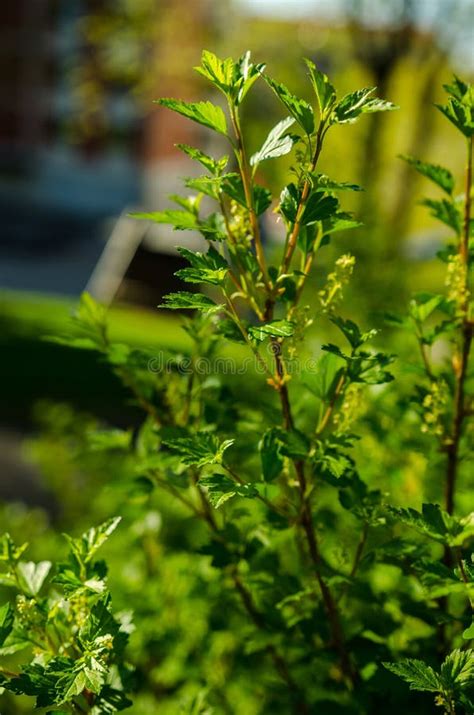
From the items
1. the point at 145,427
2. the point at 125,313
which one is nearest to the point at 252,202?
the point at 145,427

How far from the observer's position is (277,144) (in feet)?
3.54

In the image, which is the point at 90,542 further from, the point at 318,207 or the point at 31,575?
the point at 318,207

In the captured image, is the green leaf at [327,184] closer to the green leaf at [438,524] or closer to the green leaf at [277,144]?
the green leaf at [277,144]

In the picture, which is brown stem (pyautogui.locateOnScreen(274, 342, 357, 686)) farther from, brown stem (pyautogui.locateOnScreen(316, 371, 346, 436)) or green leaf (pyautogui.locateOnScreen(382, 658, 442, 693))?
green leaf (pyautogui.locateOnScreen(382, 658, 442, 693))

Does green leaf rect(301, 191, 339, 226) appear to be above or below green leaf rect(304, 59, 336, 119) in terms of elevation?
below

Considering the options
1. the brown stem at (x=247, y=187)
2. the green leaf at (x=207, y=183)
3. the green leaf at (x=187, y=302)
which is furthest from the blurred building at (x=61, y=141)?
the green leaf at (x=187, y=302)

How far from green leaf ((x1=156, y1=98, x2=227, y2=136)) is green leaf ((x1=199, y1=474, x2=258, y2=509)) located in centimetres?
51

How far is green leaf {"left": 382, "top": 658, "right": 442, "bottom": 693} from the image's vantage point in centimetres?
98

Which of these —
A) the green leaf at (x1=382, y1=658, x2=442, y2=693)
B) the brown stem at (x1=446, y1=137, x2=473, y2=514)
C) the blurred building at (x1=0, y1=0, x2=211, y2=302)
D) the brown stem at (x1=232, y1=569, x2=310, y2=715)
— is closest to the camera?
the green leaf at (x1=382, y1=658, x2=442, y2=693)

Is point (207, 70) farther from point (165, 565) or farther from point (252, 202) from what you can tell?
point (165, 565)

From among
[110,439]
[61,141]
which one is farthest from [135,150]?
[110,439]

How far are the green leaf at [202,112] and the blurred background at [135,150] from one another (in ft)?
10.0

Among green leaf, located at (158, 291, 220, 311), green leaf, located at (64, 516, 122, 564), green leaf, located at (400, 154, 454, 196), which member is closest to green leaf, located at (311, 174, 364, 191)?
green leaf, located at (158, 291, 220, 311)

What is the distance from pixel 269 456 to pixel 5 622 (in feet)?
1.51
